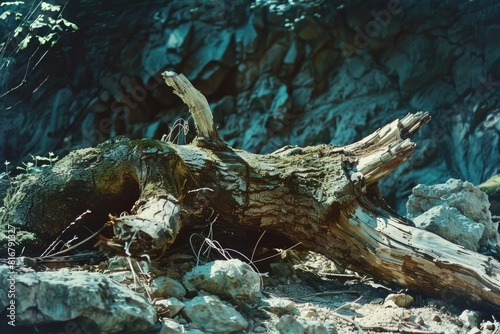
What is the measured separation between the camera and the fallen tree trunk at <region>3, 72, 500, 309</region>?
365 centimetres

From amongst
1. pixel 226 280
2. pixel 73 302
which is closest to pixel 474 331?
pixel 226 280

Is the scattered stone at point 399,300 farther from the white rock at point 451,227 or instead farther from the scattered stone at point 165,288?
the scattered stone at point 165,288

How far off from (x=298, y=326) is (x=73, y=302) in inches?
38.4

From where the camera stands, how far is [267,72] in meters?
10.5

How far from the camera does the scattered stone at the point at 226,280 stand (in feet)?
9.94

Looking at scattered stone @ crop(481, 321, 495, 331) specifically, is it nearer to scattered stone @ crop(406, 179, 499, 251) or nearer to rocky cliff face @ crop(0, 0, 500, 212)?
scattered stone @ crop(406, 179, 499, 251)

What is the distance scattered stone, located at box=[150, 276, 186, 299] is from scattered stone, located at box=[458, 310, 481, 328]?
1543 millimetres

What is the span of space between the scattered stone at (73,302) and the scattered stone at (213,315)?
283mm

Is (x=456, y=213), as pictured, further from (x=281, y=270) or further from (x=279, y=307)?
(x=279, y=307)

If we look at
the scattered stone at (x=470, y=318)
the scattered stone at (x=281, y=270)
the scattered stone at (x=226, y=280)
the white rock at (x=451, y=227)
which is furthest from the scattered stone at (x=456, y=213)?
the scattered stone at (x=226, y=280)

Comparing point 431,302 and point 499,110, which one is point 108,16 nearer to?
point 499,110

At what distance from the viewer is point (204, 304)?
285 cm

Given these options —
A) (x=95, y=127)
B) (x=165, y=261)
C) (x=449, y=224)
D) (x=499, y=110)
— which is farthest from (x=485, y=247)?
(x=95, y=127)

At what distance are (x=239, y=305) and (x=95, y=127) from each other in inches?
320
